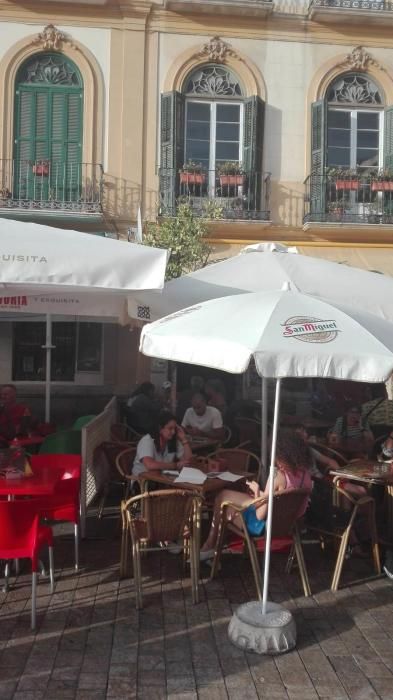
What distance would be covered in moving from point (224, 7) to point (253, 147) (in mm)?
2894

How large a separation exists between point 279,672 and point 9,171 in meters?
12.1

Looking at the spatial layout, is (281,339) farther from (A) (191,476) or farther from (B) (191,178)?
(B) (191,178)

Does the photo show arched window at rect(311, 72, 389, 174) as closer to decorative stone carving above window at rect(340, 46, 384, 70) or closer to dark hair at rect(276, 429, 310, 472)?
decorative stone carving above window at rect(340, 46, 384, 70)

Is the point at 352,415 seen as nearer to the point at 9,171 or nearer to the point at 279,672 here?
the point at 279,672

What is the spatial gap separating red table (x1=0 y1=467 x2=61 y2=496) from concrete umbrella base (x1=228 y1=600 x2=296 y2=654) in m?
1.63

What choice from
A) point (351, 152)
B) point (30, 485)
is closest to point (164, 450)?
point (30, 485)

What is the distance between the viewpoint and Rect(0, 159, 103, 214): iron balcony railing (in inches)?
531

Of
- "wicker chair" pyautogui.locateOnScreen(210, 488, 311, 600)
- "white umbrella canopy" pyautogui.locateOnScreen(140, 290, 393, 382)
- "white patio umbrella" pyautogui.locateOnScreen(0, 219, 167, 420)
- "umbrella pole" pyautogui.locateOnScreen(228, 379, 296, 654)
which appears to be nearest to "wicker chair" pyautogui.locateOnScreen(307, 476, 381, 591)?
"wicker chair" pyautogui.locateOnScreen(210, 488, 311, 600)

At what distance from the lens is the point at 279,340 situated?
3.79 m

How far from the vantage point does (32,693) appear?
348 cm

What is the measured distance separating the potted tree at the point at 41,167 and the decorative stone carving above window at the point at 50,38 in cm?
243

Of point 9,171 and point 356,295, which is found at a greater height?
point 9,171

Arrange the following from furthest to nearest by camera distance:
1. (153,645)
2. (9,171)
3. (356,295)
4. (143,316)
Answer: (9,171), (143,316), (356,295), (153,645)

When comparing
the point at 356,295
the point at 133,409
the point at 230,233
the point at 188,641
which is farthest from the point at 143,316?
the point at 230,233
